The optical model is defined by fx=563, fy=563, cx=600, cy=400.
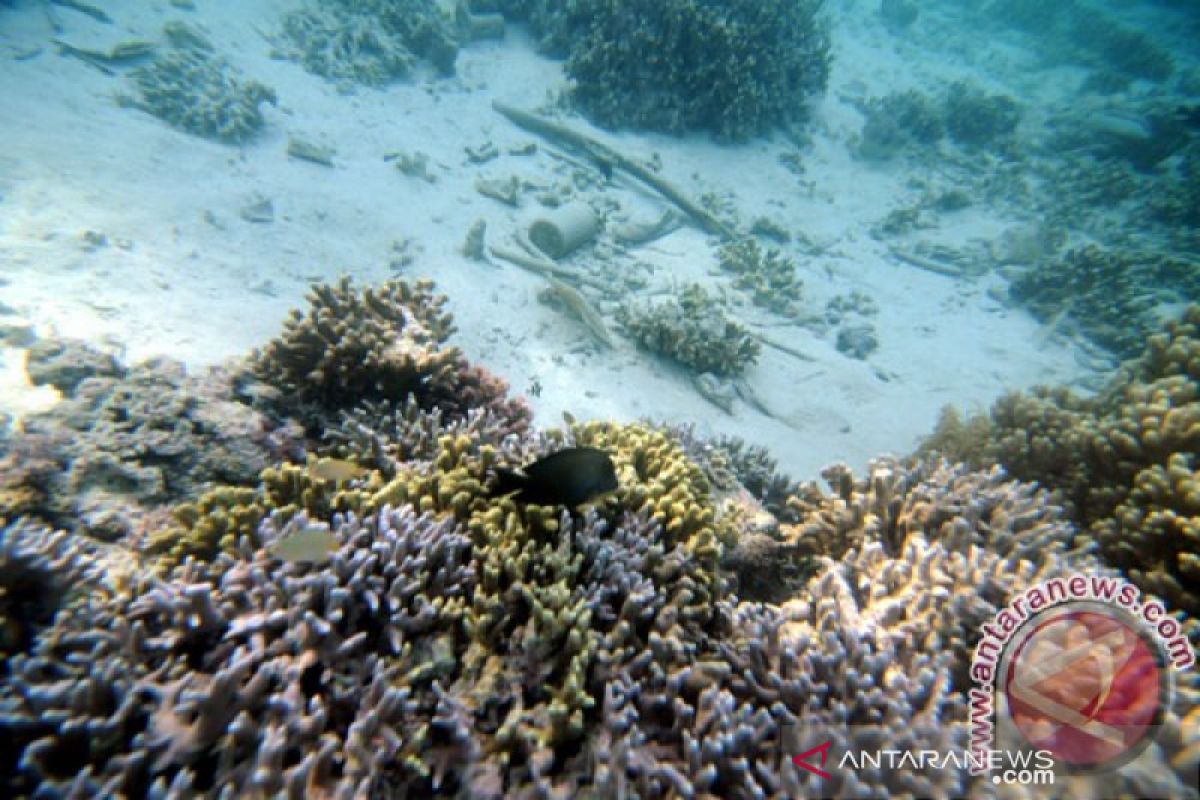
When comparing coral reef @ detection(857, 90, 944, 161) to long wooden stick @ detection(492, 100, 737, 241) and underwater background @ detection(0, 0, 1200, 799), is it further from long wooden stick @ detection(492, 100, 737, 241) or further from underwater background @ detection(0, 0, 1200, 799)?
long wooden stick @ detection(492, 100, 737, 241)

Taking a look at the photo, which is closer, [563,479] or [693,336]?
[563,479]

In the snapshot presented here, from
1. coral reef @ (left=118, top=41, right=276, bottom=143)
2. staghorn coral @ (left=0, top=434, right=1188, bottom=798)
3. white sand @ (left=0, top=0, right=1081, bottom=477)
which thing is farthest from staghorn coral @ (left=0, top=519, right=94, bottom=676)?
coral reef @ (left=118, top=41, right=276, bottom=143)

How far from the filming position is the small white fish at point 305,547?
2447 mm

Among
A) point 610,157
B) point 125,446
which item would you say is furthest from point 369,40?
point 125,446

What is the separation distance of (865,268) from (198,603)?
1260cm

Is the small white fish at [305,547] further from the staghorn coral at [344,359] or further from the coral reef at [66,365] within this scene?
the coral reef at [66,365]

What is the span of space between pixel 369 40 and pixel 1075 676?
1580cm

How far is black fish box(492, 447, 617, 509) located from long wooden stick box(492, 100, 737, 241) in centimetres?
967

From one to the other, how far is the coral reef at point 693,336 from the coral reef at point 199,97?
7729mm

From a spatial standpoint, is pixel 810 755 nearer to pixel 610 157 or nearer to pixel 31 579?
pixel 31 579

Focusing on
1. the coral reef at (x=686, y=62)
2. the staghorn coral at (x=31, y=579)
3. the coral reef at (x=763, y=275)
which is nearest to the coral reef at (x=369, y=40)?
the coral reef at (x=686, y=62)

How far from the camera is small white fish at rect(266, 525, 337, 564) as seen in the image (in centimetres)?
245

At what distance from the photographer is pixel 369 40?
12828mm

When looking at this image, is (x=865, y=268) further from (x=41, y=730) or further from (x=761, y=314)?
(x=41, y=730)
